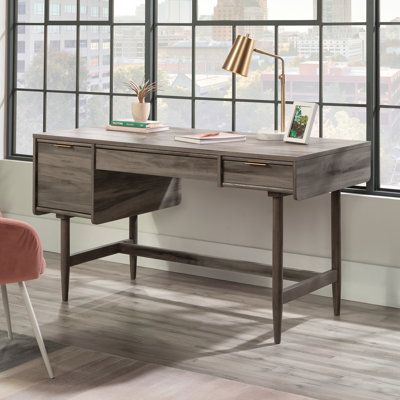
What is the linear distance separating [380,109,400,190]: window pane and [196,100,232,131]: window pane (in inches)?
35.4

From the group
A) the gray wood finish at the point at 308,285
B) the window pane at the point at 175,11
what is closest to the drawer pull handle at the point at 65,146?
the window pane at the point at 175,11

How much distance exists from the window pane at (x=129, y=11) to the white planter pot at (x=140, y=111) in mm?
714

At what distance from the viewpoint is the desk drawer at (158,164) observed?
4.30 meters

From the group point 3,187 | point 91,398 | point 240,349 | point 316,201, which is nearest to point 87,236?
point 3,187

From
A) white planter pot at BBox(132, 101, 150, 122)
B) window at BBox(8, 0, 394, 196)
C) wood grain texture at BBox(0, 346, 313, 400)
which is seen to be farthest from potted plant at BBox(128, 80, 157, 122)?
wood grain texture at BBox(0, 346, 313, 400)

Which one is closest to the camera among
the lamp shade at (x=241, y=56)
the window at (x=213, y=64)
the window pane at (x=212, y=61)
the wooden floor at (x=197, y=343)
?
the wooden floor at (x=197, y=343)

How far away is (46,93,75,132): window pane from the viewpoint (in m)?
5.91

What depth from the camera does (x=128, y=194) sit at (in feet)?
16.5

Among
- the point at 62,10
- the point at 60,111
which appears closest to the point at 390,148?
the point at 60,111

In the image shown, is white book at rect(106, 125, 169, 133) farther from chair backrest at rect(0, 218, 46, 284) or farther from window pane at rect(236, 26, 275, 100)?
chair backrest at rect(0, 218, 46, 284)

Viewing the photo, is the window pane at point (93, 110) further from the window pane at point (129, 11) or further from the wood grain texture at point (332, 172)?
the wood grain texture at point (332, 172)

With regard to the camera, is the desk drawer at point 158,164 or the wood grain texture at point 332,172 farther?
the desk drawer at point 158,164

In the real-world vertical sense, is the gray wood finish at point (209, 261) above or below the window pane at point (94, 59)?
below

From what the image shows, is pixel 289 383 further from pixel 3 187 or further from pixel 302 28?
pixel 3 187
